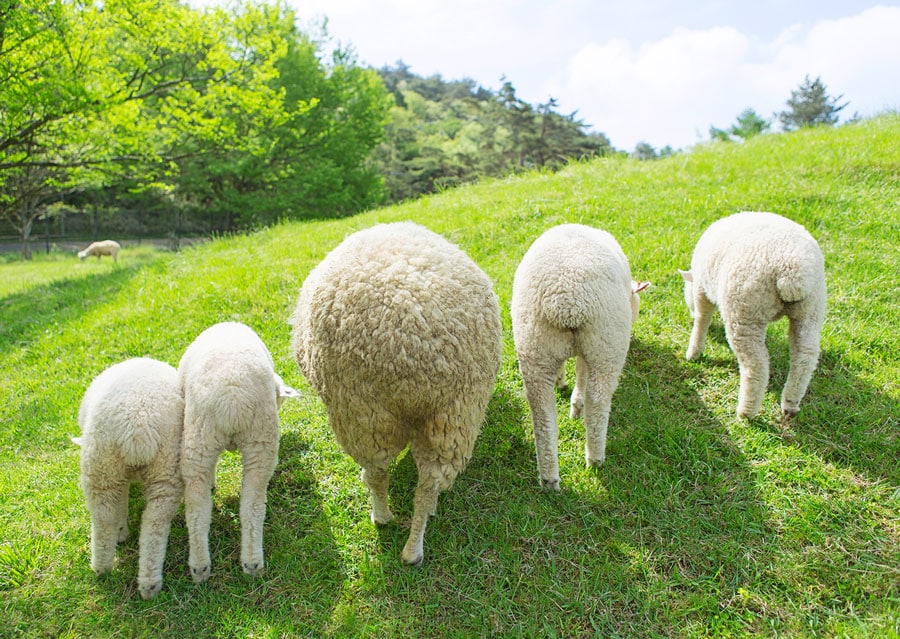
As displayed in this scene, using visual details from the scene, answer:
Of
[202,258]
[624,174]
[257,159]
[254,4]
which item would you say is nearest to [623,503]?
[624,174]

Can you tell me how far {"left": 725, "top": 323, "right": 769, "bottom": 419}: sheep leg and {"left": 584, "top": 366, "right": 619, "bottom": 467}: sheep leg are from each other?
101 cm

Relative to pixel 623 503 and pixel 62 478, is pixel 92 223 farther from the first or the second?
pixel 623 503

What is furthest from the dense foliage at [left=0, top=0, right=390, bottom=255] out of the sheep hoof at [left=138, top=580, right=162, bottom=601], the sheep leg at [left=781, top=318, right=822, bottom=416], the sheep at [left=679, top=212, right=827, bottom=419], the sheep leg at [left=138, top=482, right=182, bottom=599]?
the sheep leg at [left=781, top=318, right=822, bottom=416]

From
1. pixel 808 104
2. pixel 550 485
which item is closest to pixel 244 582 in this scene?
pixel 550 485

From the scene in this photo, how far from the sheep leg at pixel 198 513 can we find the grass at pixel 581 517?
0.13 meters

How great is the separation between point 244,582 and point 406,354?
1669 mm

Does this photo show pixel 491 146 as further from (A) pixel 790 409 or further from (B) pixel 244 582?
(B) pixel 244 582

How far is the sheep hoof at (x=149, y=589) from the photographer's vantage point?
2.81 m

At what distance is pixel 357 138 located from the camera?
Answer: 24.6 meters

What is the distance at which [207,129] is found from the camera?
34.7 feet

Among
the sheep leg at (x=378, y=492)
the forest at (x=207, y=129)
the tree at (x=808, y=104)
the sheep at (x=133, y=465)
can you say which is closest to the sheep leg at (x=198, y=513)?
the sheep at (x=133, y=465)

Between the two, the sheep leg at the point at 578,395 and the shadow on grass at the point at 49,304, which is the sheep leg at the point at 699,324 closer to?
the sheep leg at the point at 578,395

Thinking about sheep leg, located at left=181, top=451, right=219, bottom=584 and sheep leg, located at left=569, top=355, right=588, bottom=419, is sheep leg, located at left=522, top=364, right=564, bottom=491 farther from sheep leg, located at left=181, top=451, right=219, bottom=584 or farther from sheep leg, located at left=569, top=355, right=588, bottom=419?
sheep leg, located at left=181, top=451, right=219, bottom=584

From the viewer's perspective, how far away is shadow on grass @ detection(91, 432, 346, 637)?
8.96ft
